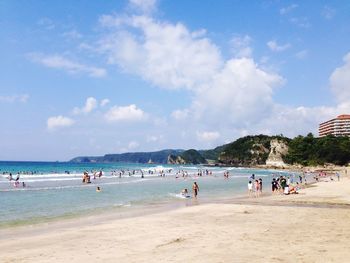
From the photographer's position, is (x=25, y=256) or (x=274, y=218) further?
(x=274, y=218)

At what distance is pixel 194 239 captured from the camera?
14.5m

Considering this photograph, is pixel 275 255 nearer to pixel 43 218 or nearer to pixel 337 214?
pixel 337 214

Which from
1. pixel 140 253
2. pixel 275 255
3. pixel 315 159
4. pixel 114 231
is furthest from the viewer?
pixel 315 159

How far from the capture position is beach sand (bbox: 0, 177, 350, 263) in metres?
11.8

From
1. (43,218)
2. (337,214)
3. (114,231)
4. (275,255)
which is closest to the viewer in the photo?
(275,255)

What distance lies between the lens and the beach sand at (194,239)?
1180 cm

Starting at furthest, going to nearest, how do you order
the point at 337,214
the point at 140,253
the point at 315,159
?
the point at 315,159 < the point at 337,214 < the point at 140,253

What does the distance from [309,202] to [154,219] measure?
13.1 meters

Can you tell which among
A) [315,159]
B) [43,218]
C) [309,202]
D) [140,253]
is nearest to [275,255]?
[140,253]

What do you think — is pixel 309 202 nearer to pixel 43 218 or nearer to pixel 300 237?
pixel 300 237

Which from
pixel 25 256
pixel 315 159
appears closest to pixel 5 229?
pixel 25 256

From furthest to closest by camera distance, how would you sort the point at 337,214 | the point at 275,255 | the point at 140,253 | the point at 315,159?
the point at 315,159
the point at 337,214
the point at 140,253
the point at 275,255

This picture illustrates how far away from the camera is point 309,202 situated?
27922 mm

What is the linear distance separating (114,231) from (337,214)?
12318mm
